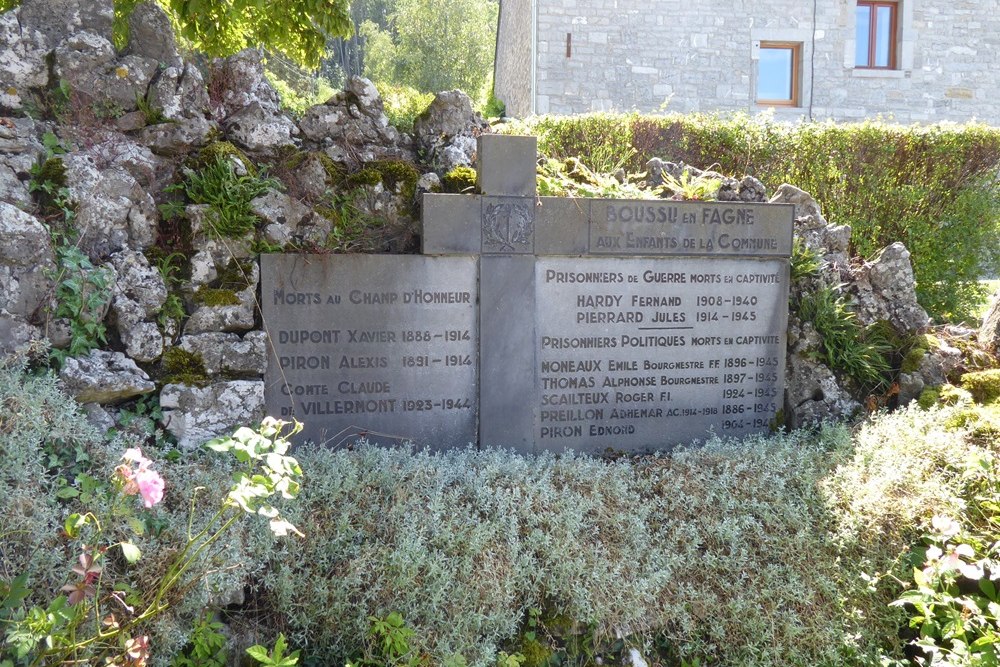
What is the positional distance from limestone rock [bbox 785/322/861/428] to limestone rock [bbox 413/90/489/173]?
2.47m

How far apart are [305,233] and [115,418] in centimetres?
137

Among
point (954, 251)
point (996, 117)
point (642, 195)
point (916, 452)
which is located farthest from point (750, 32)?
point (916, 452)

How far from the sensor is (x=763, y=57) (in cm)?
1508

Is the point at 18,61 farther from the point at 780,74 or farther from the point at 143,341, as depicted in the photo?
the point at 780,74

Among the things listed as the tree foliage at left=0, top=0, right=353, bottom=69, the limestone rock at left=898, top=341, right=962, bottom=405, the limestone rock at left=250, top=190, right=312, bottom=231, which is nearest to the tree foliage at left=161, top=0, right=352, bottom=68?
the tree foliage at left=0, top=0, right=353, bottom=69

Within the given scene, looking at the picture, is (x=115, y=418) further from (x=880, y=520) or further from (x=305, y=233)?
(x=880, y=520)

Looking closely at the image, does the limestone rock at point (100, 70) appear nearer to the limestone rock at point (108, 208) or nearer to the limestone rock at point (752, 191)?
the limestone rock at point (108, 208)

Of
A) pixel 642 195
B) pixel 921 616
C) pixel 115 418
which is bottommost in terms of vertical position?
pixel 921 616

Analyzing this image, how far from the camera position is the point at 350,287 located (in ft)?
14.0

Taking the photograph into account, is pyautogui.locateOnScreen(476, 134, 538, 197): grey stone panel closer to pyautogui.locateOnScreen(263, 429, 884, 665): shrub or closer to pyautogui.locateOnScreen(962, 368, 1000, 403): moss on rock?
pyautogui.locateOnScreen(263, 429, 884, 665): shrub

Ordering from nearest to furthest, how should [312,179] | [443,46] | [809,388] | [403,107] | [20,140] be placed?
1. [20,140]
2. [312,179]
3. [809,388]
4. [403,107]
5. [443,46]

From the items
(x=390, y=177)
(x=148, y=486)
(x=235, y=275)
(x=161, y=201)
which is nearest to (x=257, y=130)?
(x=161, y=201)

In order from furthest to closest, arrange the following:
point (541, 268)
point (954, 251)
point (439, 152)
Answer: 1. point (954, 251)
2. point (439, 152)
3. point (541, 268)

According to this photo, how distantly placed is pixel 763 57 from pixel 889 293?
451 inches
